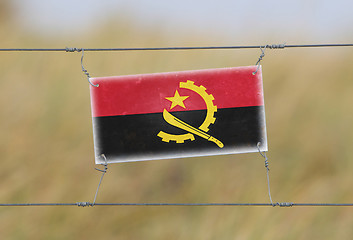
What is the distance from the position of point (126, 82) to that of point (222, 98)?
2.88 ft

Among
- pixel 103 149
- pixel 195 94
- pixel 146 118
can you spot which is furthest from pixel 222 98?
pixel 103 149

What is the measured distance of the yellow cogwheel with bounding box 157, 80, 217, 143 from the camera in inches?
265

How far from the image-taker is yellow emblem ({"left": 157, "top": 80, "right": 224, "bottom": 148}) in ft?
22.0

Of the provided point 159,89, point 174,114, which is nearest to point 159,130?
point 174,114

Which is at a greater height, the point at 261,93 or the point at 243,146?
the point at 261,93

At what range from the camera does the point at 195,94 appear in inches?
266

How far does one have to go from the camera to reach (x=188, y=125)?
22.1 feet

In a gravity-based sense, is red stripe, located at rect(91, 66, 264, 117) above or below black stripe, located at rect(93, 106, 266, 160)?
above

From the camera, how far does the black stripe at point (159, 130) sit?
22.0 feet

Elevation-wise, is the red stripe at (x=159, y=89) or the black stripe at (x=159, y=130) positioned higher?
the red stripe at (x=159, y=89)

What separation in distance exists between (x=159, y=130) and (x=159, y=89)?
0.37 meters

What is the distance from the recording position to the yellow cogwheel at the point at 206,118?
6.72 m

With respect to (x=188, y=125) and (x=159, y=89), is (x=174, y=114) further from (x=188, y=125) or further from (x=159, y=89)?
(x=159, y=89)

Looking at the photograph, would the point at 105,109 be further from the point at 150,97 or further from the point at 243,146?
the point at 243,146
